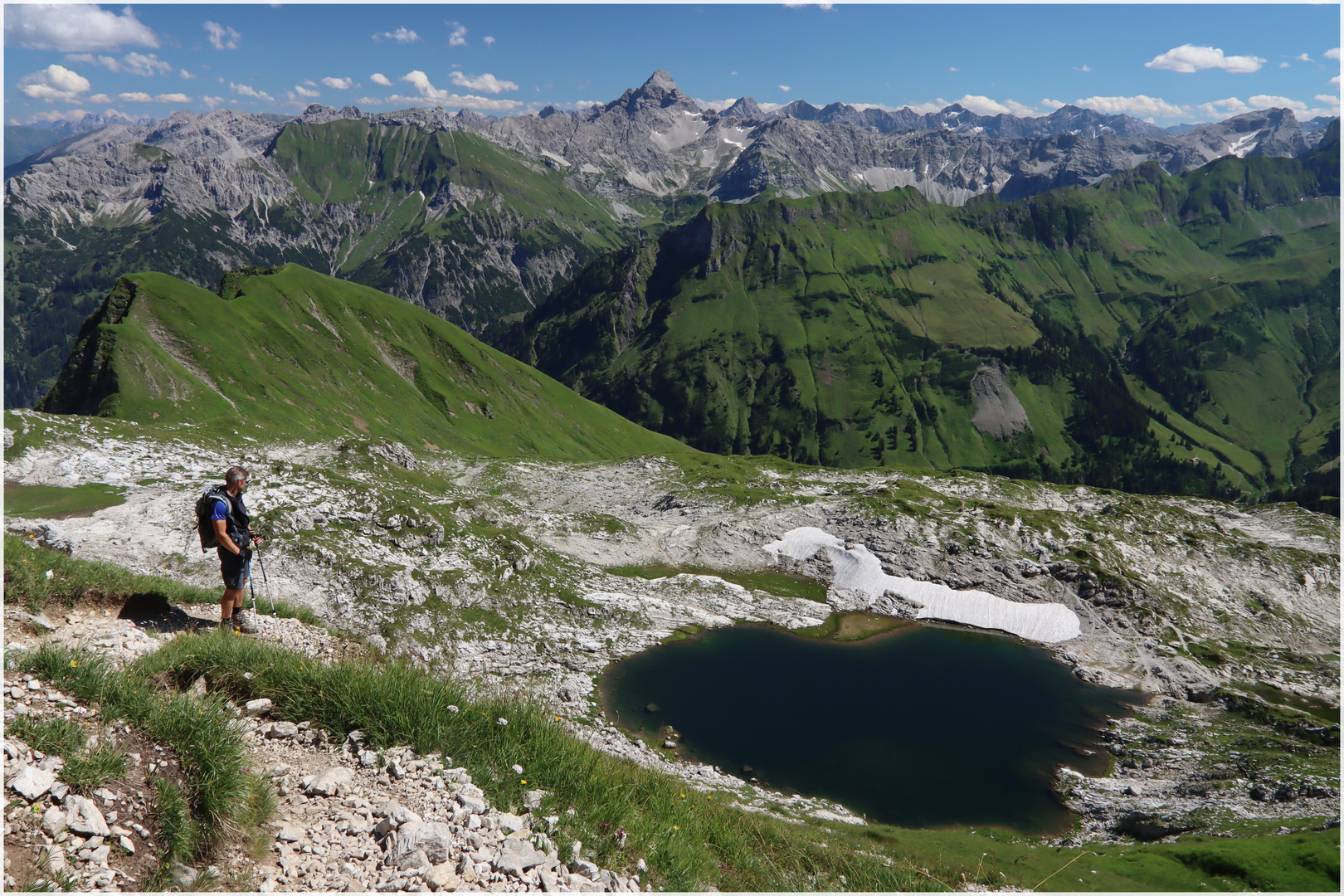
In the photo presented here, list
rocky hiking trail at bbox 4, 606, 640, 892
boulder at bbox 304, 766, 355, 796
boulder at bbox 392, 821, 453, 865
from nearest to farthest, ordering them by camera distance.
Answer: rocky hiking trail at bbox 4, 606, 640, 892
boulder at bbox 392, 821, 453, 865
boulder at bbox 304, 766, 355, 796

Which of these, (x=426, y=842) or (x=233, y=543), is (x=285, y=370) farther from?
(x=426, y=842)

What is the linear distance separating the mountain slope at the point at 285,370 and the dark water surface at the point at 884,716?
2717 inches

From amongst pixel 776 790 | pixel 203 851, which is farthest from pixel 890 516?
pixel 203 851

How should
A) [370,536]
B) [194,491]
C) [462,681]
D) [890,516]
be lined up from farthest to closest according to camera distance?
[890,516]
[370,536]
[194,491]
[462,681]

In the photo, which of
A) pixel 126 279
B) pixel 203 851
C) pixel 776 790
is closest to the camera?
pixel 203 851

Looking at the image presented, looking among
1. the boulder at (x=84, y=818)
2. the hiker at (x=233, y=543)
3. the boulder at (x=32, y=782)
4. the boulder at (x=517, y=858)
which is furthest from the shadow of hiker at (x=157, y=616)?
the boulder at (x=517, y=858)

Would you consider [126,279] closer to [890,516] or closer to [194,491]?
[194,491]

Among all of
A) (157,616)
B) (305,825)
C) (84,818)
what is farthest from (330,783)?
(157,616)

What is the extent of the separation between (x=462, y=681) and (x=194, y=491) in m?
57.0

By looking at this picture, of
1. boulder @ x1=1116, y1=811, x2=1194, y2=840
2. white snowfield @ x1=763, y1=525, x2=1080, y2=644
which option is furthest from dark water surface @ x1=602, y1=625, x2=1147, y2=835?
white snowfield @ x1=763, y1=525, x2=1080, y2=644

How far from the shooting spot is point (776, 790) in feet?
170

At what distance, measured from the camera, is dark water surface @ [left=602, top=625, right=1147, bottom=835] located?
54.2 m

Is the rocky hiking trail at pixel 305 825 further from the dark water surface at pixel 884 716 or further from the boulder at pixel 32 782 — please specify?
the dark water surface at pixel 884 716

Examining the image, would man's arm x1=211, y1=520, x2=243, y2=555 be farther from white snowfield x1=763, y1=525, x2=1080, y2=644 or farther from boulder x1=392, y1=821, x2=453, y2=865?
white snowfield x1=763, y1=525, x2=1080, y2=644
